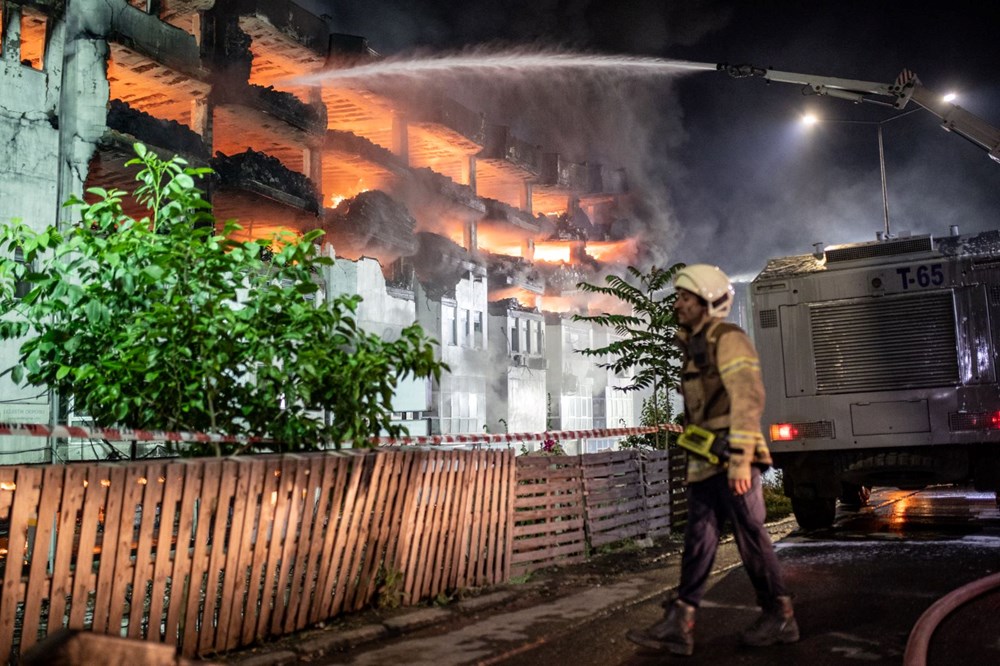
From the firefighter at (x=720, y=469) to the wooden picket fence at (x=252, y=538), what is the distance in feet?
7.57

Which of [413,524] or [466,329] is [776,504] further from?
[466,329]

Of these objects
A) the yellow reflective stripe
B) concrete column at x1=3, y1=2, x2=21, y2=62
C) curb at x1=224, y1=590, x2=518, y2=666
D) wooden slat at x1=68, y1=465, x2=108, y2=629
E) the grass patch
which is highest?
concrete column at x1=3, y1=2, x2=21, y2=62

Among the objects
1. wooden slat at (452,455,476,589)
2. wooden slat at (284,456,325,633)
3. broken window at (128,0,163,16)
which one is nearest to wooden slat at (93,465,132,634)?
wooden slat at (284,456,325,633)

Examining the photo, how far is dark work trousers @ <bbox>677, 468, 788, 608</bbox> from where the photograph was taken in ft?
16.3

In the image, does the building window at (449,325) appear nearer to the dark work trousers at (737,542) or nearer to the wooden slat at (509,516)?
the wooden slat at (509,516)

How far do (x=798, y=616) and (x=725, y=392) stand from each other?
77.9 inches

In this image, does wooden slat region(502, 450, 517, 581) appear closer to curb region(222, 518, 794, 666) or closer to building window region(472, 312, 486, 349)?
curb region(222, 518, 794, 666)

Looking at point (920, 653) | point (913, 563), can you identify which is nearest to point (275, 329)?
point (920, 653)

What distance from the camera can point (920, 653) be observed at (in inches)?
179

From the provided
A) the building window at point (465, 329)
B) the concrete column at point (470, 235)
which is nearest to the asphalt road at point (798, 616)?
the building window at point (465, 329)

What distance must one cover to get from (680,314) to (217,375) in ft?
11.2

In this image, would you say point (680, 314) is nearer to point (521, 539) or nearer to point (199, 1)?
point (521, 539)

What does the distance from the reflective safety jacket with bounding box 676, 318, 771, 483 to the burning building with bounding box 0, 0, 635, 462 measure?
16.6 metres

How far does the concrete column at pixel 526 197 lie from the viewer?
62.6 metres
